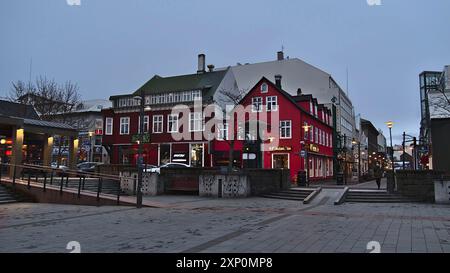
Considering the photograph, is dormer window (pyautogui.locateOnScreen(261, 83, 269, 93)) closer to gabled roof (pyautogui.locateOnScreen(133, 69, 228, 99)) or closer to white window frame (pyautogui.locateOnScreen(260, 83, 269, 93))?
white window frame (pyautogui.locateOnScreen(260, 83, 269, 93))

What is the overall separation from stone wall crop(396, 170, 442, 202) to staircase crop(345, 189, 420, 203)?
40cm

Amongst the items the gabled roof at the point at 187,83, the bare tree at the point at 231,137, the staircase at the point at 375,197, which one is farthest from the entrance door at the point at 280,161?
the staircase at the point at 375,197

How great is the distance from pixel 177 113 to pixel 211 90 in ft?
16.7

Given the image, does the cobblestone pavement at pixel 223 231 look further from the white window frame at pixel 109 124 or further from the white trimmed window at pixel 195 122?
the white window frame at pixel 109 124

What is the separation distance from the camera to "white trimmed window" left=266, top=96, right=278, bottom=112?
3903cm

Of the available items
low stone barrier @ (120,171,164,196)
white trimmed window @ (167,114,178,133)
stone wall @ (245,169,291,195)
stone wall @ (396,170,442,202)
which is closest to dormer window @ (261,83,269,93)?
white trimmed window @ (167,114,178,133)

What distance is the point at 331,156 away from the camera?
164 feet

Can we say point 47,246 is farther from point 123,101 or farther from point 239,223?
point 123,101

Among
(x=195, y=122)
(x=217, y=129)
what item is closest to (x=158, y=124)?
(x=195, y=122)

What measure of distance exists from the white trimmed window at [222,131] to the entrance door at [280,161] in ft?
19.6

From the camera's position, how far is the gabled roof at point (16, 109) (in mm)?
33594

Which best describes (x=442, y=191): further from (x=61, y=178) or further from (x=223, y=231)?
(x=61, y=178)
